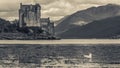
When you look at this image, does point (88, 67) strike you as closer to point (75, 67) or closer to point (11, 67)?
point (75, 67)

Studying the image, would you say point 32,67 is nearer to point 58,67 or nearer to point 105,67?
point 58,67

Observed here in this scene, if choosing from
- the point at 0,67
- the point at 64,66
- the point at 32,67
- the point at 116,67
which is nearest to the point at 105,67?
the point at 116,67

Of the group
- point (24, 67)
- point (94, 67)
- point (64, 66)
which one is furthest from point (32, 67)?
point (94, 67)

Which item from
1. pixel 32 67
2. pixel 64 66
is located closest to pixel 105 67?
pixel 64 66

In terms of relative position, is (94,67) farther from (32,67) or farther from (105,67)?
(32,67)

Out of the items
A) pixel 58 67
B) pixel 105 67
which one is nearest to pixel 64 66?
pixel 58 67

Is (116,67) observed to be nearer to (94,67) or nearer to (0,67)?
(94,67)
